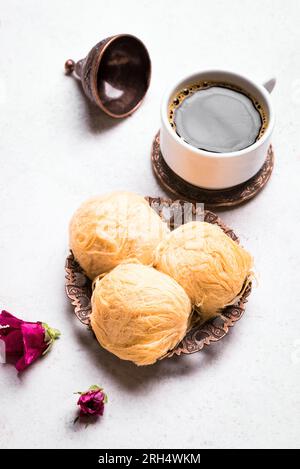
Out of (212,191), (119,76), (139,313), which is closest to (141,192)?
(212,191)

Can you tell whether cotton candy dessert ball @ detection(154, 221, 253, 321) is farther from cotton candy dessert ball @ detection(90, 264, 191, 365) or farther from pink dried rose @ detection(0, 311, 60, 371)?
pink dried rose @ detection(0, 311, 60, 371)

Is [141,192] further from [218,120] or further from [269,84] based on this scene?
[269,84]

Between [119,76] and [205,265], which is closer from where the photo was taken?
[205,265]

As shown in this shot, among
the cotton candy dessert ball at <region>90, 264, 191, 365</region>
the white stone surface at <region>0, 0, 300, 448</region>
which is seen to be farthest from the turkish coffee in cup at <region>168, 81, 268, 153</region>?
the cotton candy dessert ball at <region>90, 264, 191, 365</region>

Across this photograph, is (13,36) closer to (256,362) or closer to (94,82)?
(94,82)

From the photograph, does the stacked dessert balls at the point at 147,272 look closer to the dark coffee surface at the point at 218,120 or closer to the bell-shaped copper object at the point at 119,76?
the dark coffee surface at the point at 218,120

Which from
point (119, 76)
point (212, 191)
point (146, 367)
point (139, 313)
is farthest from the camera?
point (119, 76)

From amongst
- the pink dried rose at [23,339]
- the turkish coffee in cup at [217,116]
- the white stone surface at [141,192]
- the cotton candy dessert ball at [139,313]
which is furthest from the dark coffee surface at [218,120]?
the pink dried rose at [23,339]
